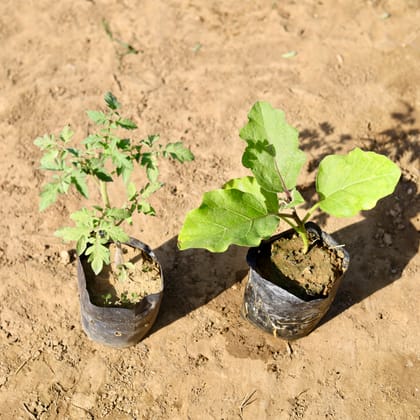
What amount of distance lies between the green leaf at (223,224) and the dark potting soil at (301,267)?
473mm

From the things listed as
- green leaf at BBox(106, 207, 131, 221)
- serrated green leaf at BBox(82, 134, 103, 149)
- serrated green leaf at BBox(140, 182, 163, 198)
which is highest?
serrated green leaf at BBox(82, 134, 103, 149)

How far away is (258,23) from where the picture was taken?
5.11 m

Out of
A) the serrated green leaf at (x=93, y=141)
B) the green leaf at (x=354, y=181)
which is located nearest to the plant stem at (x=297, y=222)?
the green leaf at (x=354, y=181)

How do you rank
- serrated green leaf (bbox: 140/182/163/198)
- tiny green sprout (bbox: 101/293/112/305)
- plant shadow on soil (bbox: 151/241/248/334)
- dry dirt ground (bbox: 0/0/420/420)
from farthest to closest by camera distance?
plant shadow on soil (bbox: 151/241/248/334)
dry dirt ground (bbox: 0/0/420/420)
tiny green sprout (bbox: 101/293/112/305)
serrated green leaf (bbox: 140/182/163/198)

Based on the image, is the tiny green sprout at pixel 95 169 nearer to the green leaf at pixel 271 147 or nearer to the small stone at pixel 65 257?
the green leaf at pixel 271 147

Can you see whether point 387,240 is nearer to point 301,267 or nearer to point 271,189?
point 301,267

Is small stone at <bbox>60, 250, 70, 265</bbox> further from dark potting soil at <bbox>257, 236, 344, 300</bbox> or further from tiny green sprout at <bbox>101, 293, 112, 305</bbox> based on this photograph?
dark potting soil at <bbox>257, 236, 344, 300</bbox>

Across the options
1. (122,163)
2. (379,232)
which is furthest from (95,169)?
(379,232)

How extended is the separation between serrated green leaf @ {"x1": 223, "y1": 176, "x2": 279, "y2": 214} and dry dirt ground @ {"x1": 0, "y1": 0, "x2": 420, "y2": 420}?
2.70ft

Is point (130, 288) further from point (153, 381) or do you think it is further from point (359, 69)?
point (359, 69)

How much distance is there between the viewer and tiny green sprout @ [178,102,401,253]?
2787 millimetres

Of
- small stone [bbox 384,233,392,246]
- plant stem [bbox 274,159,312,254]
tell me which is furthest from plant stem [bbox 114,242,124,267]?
small stone [bbox 384,233,392,246]

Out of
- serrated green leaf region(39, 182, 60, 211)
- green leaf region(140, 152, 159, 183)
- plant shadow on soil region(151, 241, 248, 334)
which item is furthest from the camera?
plant shadow on soil region(151, 241, 248, 334)

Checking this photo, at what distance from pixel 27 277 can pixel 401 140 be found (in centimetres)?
294
